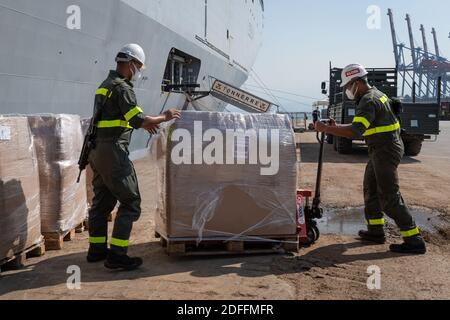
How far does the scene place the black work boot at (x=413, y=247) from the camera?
14.4 ft

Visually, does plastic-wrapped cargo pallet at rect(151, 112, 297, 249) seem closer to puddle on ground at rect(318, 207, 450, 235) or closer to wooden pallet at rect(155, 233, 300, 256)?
wooden pallet at rect(155, 233, 300, 256)

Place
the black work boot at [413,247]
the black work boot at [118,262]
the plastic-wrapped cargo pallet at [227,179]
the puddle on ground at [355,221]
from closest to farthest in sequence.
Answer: the black work boot at [118,262] < the plastic-wrapped cargo pallet at [227,179] < the black work boot at [413,247] < the puddle on ground at [355,221]

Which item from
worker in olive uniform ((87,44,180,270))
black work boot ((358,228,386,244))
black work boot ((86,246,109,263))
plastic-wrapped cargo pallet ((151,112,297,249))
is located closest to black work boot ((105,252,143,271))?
worker in olive uniform ((87,44,180,270))

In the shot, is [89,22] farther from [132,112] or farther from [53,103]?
[132,112]

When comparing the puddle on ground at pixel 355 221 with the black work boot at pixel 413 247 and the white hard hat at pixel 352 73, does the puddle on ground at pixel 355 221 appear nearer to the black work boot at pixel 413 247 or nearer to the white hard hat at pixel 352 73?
the black work boot at pixel 413 247

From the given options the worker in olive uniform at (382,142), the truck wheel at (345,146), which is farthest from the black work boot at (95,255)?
the truck wheel at (345,146)

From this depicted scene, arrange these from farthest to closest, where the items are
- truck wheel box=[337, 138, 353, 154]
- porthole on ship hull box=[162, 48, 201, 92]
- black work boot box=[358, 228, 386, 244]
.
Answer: truck wheel box=[337, 138, 353, 154], porthole on ship hull box=[162, 48, 201, 92], black work boot box=[358, 228, 386, 244]

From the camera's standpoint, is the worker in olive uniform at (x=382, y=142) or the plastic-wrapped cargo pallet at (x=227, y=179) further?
the worker in olive uniform at (x=382, y=142)

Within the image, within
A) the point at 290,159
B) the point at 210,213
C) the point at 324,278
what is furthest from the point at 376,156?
the point at 210,213

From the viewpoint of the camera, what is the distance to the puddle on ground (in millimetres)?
5438

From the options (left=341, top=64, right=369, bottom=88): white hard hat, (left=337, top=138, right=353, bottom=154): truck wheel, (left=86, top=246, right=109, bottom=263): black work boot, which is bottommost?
(left=86, top=246, right=109, bottom=263): black work boot

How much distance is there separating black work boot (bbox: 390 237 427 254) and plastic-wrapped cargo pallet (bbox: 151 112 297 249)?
1.08 metres

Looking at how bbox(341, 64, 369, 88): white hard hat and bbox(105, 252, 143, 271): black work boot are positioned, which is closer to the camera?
bbox(105, 252, 143, 271): black work boot

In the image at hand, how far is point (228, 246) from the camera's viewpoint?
13.8 feet
